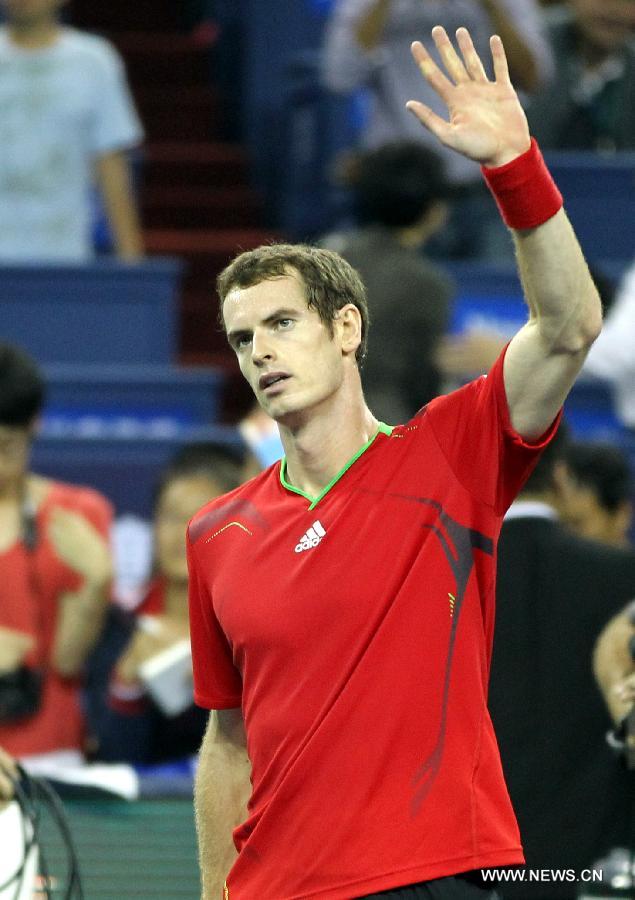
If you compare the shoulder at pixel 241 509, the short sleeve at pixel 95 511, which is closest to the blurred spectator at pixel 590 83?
the short sleeve at pixel 95 511

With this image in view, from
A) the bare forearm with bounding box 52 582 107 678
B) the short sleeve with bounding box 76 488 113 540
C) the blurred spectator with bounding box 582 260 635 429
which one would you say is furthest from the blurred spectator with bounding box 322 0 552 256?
the bare forearm with bounding box 52 582 107 678

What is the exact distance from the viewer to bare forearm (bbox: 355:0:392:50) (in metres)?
7.78

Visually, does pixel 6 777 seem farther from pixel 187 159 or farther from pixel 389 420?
pixel 187 159

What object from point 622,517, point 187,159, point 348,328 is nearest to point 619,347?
point 622,517

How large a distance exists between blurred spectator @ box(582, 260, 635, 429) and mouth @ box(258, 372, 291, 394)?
12.5 feet

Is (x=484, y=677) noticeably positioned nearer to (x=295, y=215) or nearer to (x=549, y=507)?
(x=549, y=507)

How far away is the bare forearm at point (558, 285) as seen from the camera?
9.01ft

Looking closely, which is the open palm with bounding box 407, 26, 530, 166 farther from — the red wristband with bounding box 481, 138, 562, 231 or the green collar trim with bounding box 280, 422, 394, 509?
the green collar trim with bounding box 280, 422, 394, 509

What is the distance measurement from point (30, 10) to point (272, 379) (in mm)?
4839

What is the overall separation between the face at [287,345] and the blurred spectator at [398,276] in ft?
7.64

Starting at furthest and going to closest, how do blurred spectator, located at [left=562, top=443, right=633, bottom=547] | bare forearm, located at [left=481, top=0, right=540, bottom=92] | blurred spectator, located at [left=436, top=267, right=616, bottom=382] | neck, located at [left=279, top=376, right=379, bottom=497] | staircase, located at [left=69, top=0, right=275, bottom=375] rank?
staircase, located at [left=69, top=0, right=275, bottom=375]
bare forearm, located at [left=481, top=0, right=540, bottom=92]
blurred spectator, located at [left=436, top=267, right=616, bottom=382]
blurred spectator, located at [left=562, top=443, right=633, bottom=547]
neck, located at [left=279, top=376, right=379, bottom=497]

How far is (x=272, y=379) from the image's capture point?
2939 mm

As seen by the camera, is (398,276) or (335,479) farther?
(398,276)

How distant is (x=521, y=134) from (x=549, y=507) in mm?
1771
